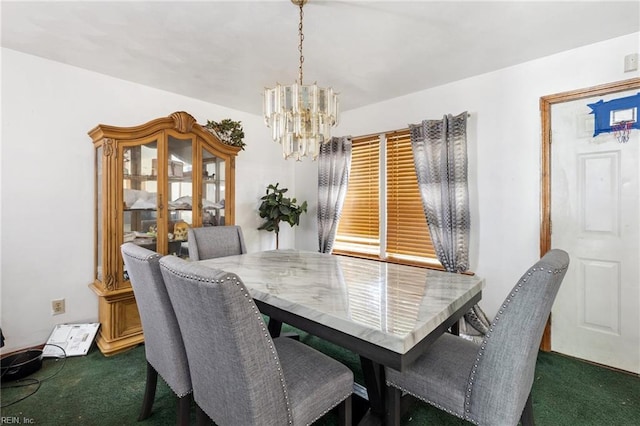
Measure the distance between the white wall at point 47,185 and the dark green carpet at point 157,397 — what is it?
19.7 inches

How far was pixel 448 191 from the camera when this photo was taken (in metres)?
2.65

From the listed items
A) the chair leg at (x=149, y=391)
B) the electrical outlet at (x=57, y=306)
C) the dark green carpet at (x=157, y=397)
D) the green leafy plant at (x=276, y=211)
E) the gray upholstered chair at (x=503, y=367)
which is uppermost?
the green leafy plant at (x=276, y=211)

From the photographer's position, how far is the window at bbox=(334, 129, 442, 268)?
301cm

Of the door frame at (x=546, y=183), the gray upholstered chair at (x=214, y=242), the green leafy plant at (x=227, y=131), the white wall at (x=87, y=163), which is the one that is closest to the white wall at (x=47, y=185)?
the white wall at (x=87, y=163)

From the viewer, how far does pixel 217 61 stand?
2355 millimetres

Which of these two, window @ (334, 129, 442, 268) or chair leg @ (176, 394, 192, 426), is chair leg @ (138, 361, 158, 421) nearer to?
chair leg @ (176, 394, 192, 426)

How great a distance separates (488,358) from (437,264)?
6.11 feet

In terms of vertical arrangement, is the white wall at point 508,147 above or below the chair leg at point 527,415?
above

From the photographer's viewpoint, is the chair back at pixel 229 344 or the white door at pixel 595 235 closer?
the chair back at pixel 229 344

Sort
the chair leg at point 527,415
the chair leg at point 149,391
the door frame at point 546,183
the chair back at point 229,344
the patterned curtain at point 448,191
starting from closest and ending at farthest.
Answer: the chair back at point 229,344, the chair leg at point 527,415, the chair leg at point 149,391, the door frame at point 546,183, the patterned curtain at point 448,191

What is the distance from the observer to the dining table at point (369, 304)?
1001 millimetres

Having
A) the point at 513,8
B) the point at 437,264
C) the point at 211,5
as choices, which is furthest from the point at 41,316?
the point at 513,8

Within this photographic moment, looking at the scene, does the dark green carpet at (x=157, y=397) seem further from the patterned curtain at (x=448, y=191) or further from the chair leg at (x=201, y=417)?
the patterned curtain at (x=448, y=191)

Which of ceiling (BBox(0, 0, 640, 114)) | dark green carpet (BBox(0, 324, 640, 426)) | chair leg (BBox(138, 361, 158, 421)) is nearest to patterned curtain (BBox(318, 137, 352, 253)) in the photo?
ceiling (BBox(0, 0, 640, 114))
